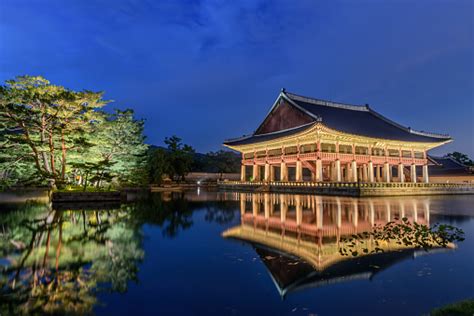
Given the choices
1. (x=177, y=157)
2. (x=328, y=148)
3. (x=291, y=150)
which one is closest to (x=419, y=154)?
(x=328, y=148)

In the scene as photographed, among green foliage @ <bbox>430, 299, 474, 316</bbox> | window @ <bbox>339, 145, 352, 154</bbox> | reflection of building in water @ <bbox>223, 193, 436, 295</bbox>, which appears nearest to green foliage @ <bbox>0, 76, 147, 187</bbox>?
reflection of building in water @ <bbox>223, 193, 436, 295</bbox>

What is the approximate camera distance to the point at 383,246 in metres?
8.25

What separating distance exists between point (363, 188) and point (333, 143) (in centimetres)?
1057

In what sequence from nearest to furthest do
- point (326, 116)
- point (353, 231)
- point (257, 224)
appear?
point (353, 231) → point (257, 224) → point (326, 116)

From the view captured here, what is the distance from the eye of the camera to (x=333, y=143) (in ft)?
123

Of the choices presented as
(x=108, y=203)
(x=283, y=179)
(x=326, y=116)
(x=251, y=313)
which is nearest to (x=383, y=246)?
(x=251, y=313)

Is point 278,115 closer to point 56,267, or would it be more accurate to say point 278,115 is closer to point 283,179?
point 283,179

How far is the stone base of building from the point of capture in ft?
93.1

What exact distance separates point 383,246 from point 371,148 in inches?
1358

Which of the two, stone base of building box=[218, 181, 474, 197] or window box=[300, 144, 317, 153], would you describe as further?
window box=[300, 144, 317, 153]

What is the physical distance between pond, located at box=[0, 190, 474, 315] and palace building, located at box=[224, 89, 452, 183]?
1036 inches

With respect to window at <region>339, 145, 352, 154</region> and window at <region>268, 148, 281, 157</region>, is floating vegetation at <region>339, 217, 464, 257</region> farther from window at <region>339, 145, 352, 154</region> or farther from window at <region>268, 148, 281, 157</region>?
window at <region>268, 148, 281, 157</region>

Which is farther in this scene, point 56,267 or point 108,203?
point 108,203

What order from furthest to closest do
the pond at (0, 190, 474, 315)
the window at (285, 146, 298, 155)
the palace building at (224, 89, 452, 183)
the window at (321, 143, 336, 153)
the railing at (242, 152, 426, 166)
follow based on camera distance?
the window at (285, 146, 298, 155) → the window at (321, 143, 336, 153) → the palace building at (224, 89, 452, 183) → the railing at (242, 152, 426, 166) → the pond at (0, 190, 474, 315)
